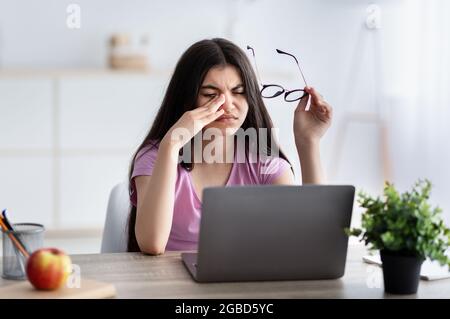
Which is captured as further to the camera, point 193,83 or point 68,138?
point 68,138

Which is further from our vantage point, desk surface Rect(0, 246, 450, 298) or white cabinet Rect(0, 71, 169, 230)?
white cabinet Rect(0, 71, 169, 230)

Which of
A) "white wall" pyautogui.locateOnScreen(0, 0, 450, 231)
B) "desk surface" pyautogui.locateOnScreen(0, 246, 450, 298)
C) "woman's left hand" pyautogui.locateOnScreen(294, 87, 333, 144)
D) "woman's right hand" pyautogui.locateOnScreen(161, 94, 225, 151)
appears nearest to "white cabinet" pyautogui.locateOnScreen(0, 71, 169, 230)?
"white wall" pyautogui.locateOnScreen(0, 0, 450, 231)

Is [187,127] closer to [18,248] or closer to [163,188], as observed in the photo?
[163,188]

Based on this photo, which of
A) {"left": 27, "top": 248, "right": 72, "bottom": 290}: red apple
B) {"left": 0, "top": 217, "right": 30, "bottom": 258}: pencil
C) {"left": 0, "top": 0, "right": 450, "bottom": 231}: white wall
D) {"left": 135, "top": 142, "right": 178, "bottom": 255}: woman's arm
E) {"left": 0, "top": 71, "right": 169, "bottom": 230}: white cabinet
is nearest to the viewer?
{"left": 27, "top": 248, "right": 72, "bottom": 290}: red apple

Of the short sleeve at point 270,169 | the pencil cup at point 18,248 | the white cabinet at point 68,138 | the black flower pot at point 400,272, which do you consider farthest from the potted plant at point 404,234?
the white cabinet at point 68,138

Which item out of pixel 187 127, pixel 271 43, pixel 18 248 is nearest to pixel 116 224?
pixel 187 127

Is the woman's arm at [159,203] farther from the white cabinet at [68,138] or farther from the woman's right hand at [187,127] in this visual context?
the white cabinet at [68,138]

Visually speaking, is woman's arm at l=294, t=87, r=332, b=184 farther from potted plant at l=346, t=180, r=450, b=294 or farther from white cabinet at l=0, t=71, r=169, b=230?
white cabinet at l=0, t=71, r=169, b=230

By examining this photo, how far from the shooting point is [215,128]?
1.90m

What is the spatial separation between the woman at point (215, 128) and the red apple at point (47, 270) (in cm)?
48

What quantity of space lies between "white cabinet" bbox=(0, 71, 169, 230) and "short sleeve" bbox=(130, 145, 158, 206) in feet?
7.54

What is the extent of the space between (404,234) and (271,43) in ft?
11.7

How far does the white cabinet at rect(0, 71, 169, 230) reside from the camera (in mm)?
4148

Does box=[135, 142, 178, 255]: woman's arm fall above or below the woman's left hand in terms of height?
below
